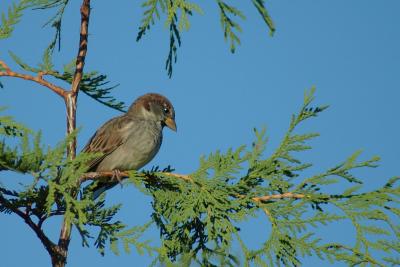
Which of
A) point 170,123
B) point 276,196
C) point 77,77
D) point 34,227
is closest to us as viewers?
point 34,227

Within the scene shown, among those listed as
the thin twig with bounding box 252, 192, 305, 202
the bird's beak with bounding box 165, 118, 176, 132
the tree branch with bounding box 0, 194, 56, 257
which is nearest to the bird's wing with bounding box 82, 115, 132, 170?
the bird's beak with bounding box 165, 118, 176, 132

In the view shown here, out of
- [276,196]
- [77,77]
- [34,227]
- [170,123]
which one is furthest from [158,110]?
[34,227]

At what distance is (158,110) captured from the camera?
678 centimetres

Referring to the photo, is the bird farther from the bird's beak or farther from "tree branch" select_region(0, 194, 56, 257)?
"tree branch" select_region(0, 194, 56, 257)

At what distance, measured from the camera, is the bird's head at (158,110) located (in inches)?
266

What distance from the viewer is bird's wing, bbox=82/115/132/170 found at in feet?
20.4

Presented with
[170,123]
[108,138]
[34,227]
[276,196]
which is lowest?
[276,196]

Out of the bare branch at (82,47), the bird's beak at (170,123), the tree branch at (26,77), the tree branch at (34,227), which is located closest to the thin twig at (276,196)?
the tree branch at (34,227)

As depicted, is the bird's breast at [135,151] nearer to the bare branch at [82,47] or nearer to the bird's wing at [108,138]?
the bird's wing at [108,138]

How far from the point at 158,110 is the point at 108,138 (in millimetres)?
767

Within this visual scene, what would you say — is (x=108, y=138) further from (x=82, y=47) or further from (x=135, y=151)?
(x=82, y=47)

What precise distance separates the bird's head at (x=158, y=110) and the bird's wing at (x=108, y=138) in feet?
1.12

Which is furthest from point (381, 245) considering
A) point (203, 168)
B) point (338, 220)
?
point (203, 168)

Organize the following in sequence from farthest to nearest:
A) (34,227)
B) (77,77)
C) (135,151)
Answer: (135,151) < (77,77) < (34,227)
